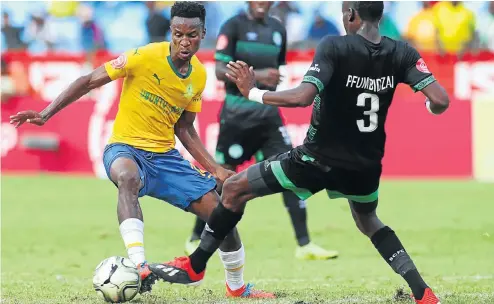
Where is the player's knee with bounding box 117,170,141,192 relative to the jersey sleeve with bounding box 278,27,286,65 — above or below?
above

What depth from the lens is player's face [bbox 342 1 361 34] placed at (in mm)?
7090

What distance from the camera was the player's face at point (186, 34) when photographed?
Answer: 26.6 feet

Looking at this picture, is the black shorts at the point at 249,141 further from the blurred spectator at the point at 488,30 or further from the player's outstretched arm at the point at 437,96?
the blurred spectator at the point at 488,30

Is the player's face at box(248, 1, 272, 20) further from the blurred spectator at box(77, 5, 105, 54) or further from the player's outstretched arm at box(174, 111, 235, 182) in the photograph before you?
the blurred spectator at box(77, 5, 105, 54)

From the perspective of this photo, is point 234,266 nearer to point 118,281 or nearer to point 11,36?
point 118,281

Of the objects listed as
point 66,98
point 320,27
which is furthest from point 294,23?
point 66,98

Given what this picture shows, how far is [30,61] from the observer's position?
765 inches

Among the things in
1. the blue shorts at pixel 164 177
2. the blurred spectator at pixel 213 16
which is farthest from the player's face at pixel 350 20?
the blurred spectator at pixel 213 16

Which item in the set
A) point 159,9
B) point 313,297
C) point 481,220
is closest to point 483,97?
point 481,220

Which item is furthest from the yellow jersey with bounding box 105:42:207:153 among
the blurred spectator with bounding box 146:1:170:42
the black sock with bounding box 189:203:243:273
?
the blurred spectator with bounding box 146:1:170:42

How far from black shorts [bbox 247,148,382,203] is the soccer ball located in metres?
1.06

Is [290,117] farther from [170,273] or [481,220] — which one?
[170,273]

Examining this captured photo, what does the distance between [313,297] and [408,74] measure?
187 centimetres

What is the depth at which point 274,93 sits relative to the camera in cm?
690
